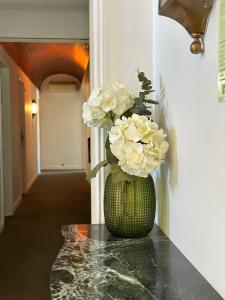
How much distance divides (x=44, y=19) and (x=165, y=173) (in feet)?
8.92

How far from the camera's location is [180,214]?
1083mm

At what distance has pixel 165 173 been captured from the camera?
125cm

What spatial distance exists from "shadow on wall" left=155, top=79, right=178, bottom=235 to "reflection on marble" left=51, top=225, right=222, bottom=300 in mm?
95

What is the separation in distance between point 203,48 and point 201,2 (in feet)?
0.36

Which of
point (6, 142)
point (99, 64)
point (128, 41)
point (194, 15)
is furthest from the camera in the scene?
point (6, 142)

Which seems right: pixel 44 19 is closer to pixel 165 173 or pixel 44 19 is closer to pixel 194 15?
pixel 165 173

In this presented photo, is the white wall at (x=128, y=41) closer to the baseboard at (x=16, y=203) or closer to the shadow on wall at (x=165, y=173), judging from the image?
the shadow on wall at (x=165, y=173)

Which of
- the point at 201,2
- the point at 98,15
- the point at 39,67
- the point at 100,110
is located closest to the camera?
the point at 201,2

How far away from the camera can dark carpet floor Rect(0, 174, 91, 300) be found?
272cm

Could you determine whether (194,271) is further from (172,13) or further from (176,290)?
(172,13)

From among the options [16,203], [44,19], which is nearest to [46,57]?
[16,203]

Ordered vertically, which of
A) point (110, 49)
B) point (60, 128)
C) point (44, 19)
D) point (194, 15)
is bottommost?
point (60, 128)

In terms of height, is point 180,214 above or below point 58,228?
above

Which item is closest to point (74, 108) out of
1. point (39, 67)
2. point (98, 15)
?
point (39, 67)
